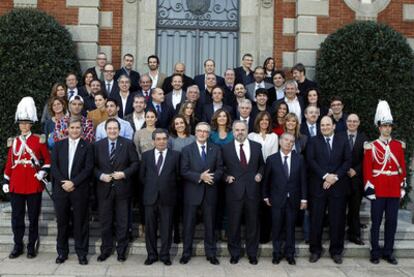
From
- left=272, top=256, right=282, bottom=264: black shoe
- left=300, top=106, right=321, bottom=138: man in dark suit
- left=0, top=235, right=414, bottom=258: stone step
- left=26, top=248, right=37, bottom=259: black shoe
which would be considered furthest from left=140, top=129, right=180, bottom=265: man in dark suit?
left=300, top=106, right=321, bottom=138: man in dark suit

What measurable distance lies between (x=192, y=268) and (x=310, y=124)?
3003 mm

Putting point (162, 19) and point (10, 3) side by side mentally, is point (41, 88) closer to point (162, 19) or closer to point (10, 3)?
point (10, 3)

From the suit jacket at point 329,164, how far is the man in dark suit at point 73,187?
3.06m

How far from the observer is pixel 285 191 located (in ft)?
22.0

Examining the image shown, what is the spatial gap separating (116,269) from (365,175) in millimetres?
3649

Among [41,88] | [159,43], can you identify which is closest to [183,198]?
[41,88]

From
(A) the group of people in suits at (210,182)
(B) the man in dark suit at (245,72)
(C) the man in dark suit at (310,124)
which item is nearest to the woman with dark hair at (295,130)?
(A) the group of people in suits at (210,182)

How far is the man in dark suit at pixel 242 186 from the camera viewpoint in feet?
21.9

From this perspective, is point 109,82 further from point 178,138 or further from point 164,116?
point 178,138

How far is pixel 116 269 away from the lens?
636cm

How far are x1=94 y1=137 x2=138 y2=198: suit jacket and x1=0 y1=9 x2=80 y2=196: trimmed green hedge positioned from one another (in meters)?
3.34

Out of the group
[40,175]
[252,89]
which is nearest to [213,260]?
[40,175]

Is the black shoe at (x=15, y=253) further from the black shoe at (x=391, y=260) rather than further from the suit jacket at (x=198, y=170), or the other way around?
the black shoe at (x=391, y=260)

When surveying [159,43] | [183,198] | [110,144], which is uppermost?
[159,43]
